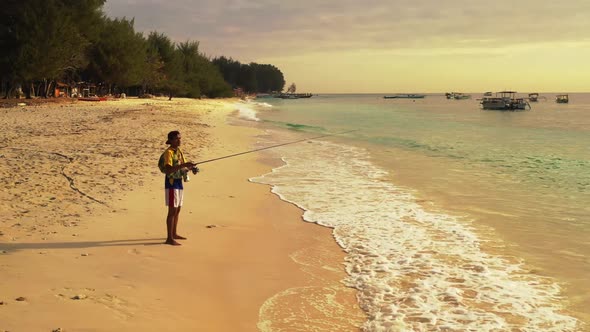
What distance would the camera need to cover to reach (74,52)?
45.6 meters

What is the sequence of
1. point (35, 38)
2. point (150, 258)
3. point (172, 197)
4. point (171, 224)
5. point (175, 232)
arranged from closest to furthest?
point (150, 258) < point (171, 224) < point (172, 197) < point (175, 232) < point (35, 38)

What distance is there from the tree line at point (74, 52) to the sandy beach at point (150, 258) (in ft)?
115

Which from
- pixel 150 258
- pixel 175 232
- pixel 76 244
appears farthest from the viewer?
pixel 175 232

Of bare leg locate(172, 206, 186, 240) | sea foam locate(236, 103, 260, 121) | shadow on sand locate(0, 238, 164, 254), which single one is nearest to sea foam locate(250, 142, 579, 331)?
bare leg locate(172, 206, 186, 240)

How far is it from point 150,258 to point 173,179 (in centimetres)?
110

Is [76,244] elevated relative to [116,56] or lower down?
lower down

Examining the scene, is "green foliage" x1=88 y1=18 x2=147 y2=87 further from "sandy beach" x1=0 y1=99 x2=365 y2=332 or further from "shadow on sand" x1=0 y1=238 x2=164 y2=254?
"shadow on sand" x1=0 y1=238 x2=164 y2=254

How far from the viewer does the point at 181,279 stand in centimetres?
527

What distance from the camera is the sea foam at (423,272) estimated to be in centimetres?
465

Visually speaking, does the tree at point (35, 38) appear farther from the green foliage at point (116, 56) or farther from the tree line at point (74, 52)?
the green foliage at point (116, 56)

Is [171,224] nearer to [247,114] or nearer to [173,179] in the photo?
[173,179]

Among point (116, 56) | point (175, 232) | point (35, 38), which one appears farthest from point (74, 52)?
point (175, 232)

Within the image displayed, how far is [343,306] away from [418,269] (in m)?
1.48

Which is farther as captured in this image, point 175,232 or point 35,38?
point 35,38
